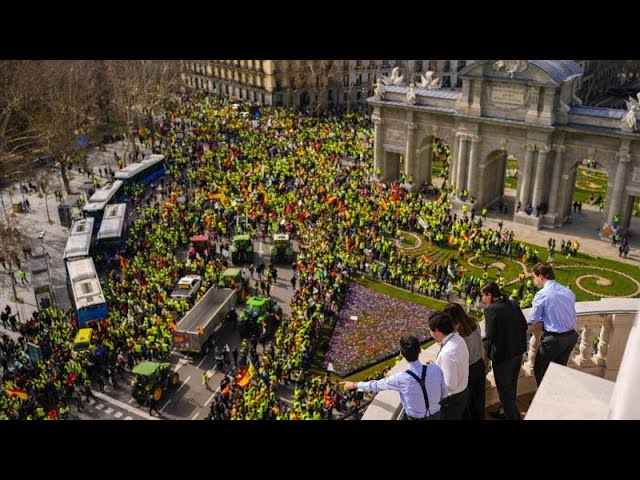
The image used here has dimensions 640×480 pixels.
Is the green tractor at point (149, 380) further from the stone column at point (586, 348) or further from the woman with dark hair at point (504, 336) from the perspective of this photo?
the woman with dark hair at point (504, 336)

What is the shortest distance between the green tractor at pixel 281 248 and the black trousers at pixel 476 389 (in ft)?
106

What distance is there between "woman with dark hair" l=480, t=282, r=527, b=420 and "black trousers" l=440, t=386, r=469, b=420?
1.48 meters

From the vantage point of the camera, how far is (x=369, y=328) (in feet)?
115

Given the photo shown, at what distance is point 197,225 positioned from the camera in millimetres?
46625

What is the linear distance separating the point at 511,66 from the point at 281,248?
2229cm

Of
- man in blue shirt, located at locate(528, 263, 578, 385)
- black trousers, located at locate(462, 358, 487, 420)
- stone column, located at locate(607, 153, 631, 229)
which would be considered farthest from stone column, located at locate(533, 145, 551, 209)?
black trousers, located at locate(462, 358, 487, 420)

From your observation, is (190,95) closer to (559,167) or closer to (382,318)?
(559,167)

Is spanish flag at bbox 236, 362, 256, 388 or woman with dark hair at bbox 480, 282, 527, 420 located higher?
woman with dark hair at bbox 480, 282, 527, 420

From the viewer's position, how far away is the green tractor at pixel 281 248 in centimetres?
4212

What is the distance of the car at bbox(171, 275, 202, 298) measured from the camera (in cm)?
3650

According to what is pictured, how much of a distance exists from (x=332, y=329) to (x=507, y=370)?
25.1 meters

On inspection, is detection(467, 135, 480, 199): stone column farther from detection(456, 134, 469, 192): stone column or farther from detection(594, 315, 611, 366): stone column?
detection(594, 315, 611, 366): stone column

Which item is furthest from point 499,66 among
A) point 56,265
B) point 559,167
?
point 56,265

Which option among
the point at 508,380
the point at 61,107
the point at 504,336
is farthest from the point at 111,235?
the point at 504,336
